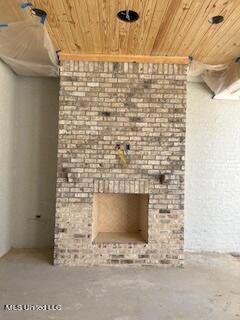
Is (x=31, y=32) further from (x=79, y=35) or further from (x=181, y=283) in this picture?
(x=181, y=283)

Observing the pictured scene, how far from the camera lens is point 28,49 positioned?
3992 mm

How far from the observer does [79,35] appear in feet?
12.2

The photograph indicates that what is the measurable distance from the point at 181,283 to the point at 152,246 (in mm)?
736

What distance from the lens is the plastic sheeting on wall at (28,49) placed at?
347 centimetres

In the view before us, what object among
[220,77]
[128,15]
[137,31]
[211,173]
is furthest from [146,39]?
[211,173]

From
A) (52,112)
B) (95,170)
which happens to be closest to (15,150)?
(52,112)

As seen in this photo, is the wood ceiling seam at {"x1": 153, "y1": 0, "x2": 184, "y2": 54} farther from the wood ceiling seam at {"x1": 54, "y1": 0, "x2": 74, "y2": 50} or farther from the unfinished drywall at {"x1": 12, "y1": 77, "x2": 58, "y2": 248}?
the unfinished drywall at {"x1": 12, "y1": 77, "x2": 58, "y2": 248}

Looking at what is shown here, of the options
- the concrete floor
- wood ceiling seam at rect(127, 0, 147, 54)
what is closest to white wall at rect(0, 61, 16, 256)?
the concrete floor

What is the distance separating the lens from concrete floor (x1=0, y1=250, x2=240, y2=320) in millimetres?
2928

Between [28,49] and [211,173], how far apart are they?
3.46 metres

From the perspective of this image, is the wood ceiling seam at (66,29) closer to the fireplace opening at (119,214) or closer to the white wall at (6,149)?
the white wall at (6,149)

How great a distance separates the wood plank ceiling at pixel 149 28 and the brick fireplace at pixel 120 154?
1.20 ft

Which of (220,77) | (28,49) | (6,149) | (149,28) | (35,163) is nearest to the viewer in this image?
(149,28)

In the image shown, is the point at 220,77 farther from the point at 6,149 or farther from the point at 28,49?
the point at 6,149
